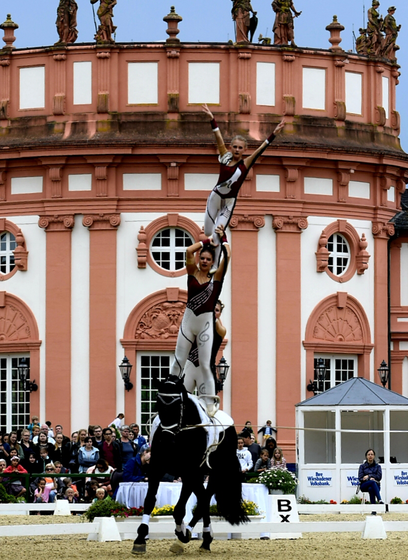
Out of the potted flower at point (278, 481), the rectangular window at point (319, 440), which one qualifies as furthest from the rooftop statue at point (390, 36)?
the potted flower at point (278, 481)

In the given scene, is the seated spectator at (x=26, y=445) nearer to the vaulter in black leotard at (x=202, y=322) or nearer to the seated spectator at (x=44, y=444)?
the seated spectator at (x=44, y=444)

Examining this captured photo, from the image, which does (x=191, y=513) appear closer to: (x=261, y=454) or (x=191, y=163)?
(x=261, y=454)

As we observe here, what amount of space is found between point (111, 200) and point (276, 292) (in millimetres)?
4827

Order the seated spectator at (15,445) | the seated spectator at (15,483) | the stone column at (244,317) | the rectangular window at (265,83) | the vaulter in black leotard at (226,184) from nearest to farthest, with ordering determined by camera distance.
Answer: the vaulter in black leotard at (226,184) < the seated spectator at (15,483) < the seated spectator at (15,445) < the stone column at (244,317) < the rectangular window at (265,83)

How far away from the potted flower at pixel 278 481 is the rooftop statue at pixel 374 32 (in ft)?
69.6

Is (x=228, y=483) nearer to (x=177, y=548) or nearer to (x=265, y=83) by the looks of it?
(x=177, y=548)

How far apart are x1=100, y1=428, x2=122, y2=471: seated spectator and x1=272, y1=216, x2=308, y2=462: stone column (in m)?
8.97

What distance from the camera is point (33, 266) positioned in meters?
42.4

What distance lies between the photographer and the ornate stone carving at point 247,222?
4197cm

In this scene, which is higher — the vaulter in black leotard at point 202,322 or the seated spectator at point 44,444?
the vaulter in black leotard at point 202,322

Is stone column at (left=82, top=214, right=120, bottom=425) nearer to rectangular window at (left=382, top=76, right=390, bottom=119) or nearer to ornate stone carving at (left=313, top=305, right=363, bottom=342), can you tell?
ornate stone carving at (left=313, top=305, right=363, bottom=342)

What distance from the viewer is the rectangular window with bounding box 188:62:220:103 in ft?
138

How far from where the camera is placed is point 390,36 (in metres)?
45.5

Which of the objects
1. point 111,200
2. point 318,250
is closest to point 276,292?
point 318,250
